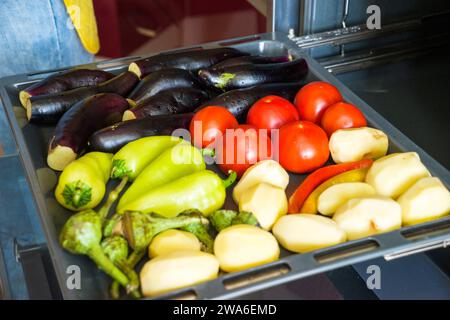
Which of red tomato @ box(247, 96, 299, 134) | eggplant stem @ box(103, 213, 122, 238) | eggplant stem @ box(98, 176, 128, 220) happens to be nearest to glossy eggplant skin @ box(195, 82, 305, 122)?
red tomato @ box(247, 96, 299, 134)

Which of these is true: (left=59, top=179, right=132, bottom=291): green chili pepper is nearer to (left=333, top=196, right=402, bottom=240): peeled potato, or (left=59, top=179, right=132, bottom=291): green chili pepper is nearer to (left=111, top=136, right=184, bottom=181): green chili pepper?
(left=111, top=136, right=184, bottom=181): green chili pepper

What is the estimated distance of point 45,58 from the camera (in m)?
1.55

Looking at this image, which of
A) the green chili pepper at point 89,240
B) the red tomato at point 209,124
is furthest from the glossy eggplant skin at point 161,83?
the green chili pepper at point 89,240

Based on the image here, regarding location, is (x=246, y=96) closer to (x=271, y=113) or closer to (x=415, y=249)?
(x=271, y=113)

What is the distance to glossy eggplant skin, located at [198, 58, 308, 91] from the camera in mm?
1157

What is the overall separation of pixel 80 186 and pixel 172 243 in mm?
184

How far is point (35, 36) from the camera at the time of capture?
1510 millimetres

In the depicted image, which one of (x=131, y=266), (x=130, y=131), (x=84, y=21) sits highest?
(x=84, y=21)

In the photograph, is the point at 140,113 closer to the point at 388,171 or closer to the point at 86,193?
the point at 86,193

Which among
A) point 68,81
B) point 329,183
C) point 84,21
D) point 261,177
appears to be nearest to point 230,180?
point 261,177

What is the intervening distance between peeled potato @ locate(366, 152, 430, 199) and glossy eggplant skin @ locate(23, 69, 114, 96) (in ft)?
1.90

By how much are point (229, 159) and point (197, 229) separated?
6.8 inches

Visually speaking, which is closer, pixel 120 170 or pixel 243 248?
pixel 243 248
